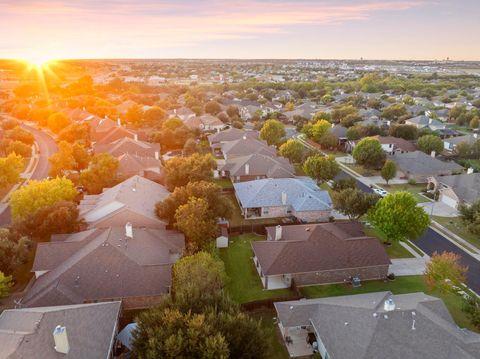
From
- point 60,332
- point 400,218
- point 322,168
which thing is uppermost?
point 60,332

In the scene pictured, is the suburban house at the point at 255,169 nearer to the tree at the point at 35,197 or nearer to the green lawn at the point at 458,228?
the green lawn at the point at 458,228

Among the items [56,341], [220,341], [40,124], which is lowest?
[40,124]

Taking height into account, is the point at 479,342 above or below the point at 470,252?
above

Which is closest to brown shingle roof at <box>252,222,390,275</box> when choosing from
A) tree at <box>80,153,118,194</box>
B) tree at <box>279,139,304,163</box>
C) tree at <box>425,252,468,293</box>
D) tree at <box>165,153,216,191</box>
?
tree at <box>425,252,468,293</box>

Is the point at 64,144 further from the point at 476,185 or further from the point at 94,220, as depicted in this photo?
the point at 476,185

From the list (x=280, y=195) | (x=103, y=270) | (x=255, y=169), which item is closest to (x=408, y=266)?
(x=280, y=195)

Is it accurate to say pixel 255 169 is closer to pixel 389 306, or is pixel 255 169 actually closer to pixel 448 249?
pixel 448 249

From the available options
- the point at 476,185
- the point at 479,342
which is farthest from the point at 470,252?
the point at 479,342

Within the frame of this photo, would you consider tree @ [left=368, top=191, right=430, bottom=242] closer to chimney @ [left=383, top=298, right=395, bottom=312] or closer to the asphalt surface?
the asphalt surface
